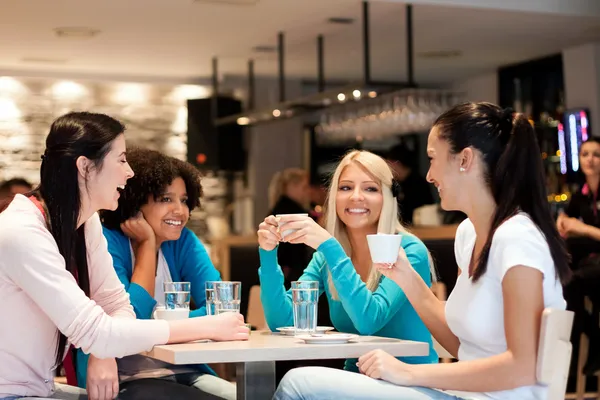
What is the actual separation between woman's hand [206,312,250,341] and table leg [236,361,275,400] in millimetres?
86

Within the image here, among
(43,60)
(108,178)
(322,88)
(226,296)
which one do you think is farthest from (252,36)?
(108,178)

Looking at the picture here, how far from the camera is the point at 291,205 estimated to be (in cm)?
770

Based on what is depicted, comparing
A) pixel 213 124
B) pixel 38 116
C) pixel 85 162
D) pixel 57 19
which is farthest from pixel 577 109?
pixel 85 162

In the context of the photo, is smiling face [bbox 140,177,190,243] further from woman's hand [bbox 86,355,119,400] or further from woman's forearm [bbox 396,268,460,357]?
woman's forearm [bbox 396,268,460,357]

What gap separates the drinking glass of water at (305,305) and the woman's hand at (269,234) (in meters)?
0.31

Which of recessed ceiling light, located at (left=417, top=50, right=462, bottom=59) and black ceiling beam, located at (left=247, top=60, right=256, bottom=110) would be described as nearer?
recessed ceiling light, located at (left=417, top=50, right=462, bottom=59)

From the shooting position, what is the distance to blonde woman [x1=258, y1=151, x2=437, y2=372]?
114 inches

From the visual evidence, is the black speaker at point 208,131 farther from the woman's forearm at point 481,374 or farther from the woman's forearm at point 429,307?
the woman's forearm at point 481,374

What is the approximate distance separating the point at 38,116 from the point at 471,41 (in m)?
4.66

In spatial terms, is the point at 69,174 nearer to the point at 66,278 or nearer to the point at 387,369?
the point at 66,278

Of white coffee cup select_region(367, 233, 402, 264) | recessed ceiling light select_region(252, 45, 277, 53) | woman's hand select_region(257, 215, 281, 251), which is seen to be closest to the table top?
white coffee cup select_region(367, 233, 402, 264)

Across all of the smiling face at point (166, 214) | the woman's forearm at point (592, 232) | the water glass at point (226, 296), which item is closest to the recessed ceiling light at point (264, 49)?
the woman's forearm at point (592, 232)

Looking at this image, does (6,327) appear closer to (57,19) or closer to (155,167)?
(155,167)

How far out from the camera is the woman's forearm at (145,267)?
10.7 feet
